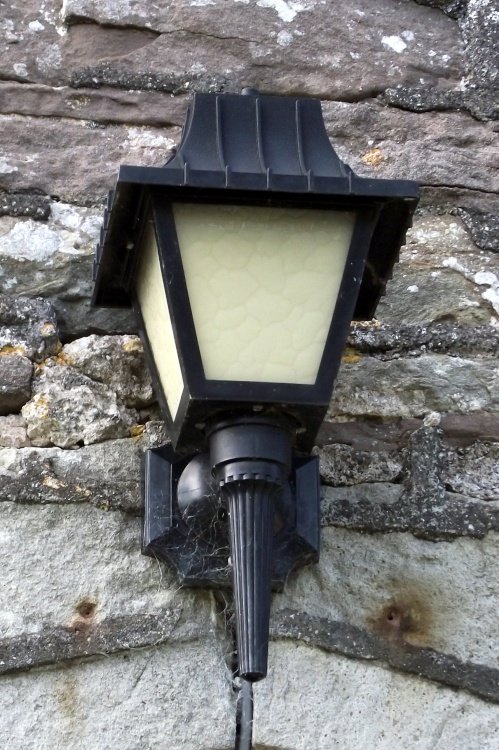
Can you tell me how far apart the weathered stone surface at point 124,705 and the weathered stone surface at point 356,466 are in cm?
39

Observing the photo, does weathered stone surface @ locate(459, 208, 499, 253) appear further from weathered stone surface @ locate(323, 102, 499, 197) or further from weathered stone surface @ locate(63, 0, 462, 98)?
weathered stone surface @ locate(63, 0, 462, 98)

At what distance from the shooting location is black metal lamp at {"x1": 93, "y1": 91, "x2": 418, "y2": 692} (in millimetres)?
1864

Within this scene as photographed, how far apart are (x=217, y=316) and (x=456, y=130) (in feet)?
3.09

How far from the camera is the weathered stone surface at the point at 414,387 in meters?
2.30

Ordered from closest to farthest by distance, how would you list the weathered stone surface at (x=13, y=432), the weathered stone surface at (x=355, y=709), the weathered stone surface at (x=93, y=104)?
1. the weathered stone surface at (x=355, y=709)
2. the weathered stone surface at (x=13, y=432)
3. the weathered stone surface at (x=93, y=104)

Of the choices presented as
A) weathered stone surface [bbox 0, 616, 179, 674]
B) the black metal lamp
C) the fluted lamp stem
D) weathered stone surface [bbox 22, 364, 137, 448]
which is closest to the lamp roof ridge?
the black metal lamp

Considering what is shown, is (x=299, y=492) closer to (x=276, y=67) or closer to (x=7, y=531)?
(x=7, y=531)

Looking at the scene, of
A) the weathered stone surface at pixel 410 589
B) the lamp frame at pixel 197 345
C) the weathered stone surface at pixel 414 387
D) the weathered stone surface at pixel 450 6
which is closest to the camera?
the lamp frame at pixel 197 345

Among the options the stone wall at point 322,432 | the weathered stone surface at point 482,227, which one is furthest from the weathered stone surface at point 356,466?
the weathered stone surface at point 482,227

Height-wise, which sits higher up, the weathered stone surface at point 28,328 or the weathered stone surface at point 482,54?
the weathered stone surface at point 482,54

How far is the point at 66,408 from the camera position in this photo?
221 cm

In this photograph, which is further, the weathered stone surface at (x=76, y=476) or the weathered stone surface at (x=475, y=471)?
the weathered stone surface at (x=475, y=471)

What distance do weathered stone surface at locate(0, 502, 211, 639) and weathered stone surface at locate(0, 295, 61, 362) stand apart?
0.30 meters

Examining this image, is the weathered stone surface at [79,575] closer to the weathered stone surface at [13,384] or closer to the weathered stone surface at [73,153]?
the weathered stone surface at [13,384]
